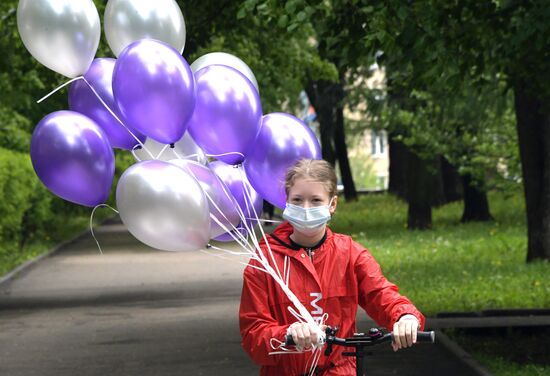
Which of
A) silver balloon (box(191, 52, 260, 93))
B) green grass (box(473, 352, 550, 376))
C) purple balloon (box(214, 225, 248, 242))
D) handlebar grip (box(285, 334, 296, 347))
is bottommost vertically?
green grass (box(473, 352, 550, 376))

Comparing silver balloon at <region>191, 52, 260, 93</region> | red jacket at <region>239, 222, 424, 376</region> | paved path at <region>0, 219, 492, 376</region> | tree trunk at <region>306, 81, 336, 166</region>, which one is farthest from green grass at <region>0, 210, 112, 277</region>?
red jacket at <region>239, 222, 424, 376</region>

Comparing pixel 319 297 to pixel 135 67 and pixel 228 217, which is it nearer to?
pixel 228 217

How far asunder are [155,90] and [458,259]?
16.4 m

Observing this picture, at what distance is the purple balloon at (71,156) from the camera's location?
6.18m

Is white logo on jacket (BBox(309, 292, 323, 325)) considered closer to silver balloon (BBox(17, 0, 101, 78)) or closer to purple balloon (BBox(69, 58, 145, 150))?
purple balloon (BBox(69, 58, 145, 150))

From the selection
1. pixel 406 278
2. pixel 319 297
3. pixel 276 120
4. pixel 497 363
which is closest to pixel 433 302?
pixel 406 278

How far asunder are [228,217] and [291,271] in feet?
3.74

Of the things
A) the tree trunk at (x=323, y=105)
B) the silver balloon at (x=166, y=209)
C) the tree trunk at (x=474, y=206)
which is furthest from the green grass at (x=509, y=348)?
the tree trunk at (x=323, y=105)

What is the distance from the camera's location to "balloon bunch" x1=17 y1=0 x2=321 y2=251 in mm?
5840

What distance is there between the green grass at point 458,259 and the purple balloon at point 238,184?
26.5ft

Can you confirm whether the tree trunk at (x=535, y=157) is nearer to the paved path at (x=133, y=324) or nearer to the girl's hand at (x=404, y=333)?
the paved path at (x=133, y=324)

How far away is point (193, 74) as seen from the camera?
6.51 meters

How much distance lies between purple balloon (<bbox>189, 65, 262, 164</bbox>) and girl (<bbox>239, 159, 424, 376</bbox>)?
1087 mm

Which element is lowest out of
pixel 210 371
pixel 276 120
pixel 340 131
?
pixel 210 371
